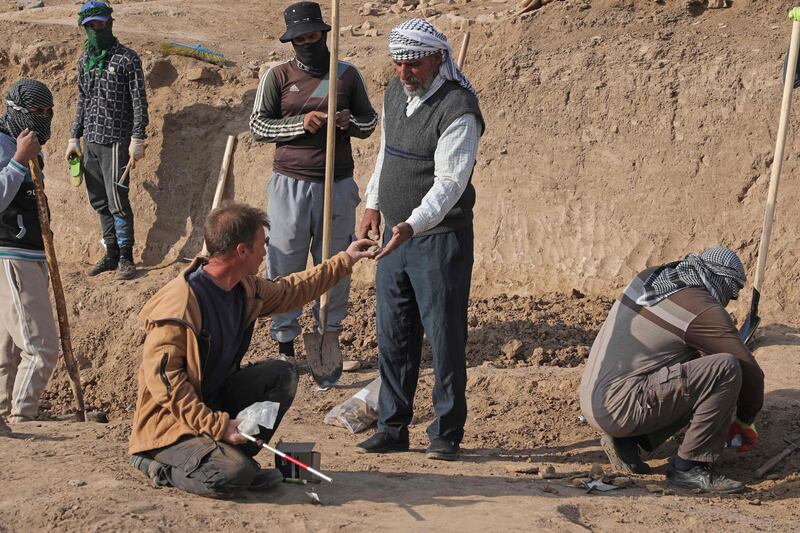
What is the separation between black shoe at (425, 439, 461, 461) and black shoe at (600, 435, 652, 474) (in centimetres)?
78

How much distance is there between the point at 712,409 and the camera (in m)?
5.17

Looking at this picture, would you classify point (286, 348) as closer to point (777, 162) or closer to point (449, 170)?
point (449, 170)

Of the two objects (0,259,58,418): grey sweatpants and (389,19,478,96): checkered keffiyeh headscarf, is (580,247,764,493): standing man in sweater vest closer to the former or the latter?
(389,19,478,96): checkered keffiyeh headscarf

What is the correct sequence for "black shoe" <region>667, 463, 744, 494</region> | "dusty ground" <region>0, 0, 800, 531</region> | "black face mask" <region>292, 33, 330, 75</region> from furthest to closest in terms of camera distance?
1. "black face mask" <region>292, 33, 330, 75</region>
2. "black shoe" <region>667, 463, 744, 494</region>
3. "dusty ground" <region>0, 0, 800, 531</region>

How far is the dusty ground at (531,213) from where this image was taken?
5117 millimetres

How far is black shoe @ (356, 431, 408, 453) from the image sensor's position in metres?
5.58

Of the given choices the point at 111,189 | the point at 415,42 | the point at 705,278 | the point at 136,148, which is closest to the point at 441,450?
the point at 705,278

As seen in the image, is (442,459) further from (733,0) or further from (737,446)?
(733,0)

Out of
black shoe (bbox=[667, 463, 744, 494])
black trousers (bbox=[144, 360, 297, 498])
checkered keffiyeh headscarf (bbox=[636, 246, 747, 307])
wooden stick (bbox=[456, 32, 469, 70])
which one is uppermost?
wooden stick (bbox=[456, 32, 469, 70])

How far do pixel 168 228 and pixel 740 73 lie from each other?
5.17m

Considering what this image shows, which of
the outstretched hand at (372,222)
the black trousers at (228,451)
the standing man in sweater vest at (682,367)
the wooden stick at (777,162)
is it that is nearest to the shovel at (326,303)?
the outstretched hand at (372,222)

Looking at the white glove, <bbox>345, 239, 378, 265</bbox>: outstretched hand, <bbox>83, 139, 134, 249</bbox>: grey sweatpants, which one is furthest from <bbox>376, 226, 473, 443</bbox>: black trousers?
<bbox>83, 139, 134, 249</bbox>: grey sweatpants

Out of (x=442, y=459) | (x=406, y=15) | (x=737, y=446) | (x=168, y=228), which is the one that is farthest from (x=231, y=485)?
(x=406, y=15)

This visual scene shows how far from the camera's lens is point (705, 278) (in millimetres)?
5172
